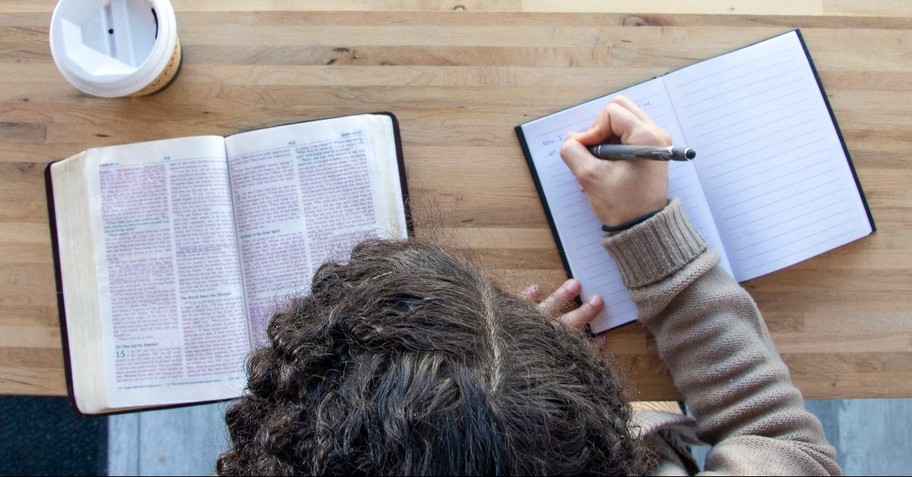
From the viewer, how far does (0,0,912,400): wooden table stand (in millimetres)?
751

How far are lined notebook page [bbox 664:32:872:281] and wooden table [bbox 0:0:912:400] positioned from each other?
2cm

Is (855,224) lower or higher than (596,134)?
lower

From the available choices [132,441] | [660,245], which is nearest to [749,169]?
[660,245]

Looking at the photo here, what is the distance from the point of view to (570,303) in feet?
2.46

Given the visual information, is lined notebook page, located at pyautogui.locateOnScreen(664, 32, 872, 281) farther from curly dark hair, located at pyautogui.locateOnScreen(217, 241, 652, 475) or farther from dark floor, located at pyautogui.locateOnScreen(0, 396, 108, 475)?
dark floor, located at pyautogui.locateOnScreen(0, 396, 108, 475)

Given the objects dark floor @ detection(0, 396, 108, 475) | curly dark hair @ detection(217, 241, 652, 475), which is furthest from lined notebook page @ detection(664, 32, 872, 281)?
A: dark floor @ detection(0, 396, 108, 475)

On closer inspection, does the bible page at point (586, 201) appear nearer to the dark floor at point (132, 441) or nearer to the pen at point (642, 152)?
the pen at point (642, 152)

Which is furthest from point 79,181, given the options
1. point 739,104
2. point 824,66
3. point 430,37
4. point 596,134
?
point 824,66

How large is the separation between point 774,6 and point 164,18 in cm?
68

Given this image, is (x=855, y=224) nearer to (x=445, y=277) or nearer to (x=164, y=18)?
(x=445, y=277)

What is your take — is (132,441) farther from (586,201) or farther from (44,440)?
(586,201)

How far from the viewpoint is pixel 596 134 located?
0.71 metres

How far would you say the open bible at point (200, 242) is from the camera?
75cm

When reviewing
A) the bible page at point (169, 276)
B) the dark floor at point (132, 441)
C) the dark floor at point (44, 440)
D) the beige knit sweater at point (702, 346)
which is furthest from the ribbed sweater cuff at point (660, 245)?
the dark floor at point (44, 440)
